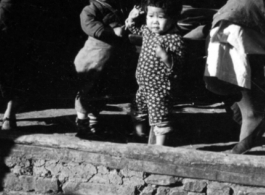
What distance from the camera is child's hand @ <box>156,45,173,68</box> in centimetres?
370

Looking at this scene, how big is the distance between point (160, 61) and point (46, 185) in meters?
1.33

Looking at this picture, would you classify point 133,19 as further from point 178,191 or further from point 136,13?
point 178,191

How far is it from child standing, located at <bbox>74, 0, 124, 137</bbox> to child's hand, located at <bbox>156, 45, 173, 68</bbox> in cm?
68

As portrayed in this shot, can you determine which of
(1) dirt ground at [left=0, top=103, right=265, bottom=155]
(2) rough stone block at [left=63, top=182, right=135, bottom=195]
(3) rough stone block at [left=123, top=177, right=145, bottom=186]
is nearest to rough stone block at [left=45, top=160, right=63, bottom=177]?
(2) rough stone block at [left=63, top=182, right=135, bottom=195]

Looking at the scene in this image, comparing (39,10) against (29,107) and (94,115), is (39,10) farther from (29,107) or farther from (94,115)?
(94,115)

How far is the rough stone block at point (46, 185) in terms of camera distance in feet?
12.3

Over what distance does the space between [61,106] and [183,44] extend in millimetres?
2535

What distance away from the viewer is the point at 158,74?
12.6 ft

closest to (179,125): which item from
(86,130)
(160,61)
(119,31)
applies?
(86,130)

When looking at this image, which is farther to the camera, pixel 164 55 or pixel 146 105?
pixel 146 105

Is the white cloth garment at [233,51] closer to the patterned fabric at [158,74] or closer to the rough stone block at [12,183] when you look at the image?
the patterned fabric at [158,74]

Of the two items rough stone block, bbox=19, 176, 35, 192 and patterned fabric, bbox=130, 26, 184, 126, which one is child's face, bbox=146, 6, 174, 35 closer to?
patterned fabric, bbox=130, 26, 184, 126

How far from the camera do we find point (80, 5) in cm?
602

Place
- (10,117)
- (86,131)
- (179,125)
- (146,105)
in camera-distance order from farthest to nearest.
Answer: (179,125), (10,117), (86,131), (146,105)
